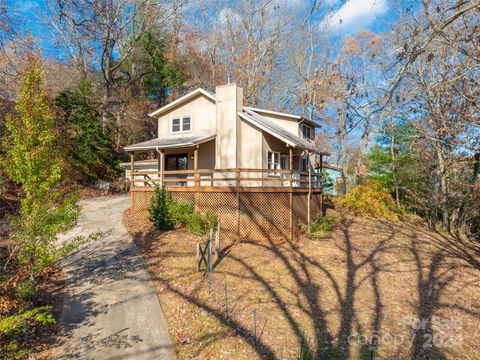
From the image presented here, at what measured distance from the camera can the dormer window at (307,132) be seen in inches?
828

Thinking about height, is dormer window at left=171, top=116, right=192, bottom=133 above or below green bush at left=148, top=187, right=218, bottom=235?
above

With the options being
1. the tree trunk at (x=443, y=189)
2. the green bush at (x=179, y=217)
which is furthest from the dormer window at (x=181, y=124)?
the tree trunk at (x=443, y=189)

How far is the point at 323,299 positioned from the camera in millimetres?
8680

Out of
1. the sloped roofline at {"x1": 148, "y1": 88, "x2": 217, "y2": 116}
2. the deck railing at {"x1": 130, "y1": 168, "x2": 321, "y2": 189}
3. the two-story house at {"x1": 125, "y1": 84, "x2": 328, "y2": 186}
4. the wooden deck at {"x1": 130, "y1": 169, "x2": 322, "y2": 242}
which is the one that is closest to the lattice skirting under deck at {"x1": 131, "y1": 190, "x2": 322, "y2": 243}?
the wooden deck at {"x1": 130, "y1": 169, "x2": 322, "y2": 242}

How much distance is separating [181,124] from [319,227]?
34.7 ft

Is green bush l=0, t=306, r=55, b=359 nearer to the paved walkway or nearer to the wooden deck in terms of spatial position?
the paved walkway

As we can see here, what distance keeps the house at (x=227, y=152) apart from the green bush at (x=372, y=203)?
3.44 m

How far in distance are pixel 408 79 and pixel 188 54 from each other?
23624 millimetres

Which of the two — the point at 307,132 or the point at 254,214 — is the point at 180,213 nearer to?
the point at 254,214

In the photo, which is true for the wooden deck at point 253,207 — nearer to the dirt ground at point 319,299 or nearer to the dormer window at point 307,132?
the dirt ground at point 319,299

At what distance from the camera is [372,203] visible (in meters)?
19.2

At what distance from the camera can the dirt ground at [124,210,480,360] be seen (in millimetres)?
6559

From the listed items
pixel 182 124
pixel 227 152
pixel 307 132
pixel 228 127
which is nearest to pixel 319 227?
pixel 227 152

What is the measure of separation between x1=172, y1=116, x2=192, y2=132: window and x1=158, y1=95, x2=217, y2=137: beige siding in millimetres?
252
